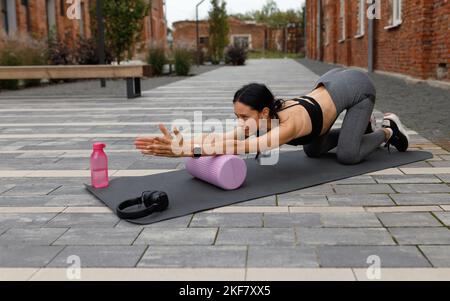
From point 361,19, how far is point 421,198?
57.1 ft

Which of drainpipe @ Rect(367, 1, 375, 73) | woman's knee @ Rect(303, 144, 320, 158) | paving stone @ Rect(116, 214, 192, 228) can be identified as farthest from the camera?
drainpipe @ Rect(367, 1, 375, 73)

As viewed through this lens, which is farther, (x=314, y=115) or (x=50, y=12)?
(x=50, y=12)

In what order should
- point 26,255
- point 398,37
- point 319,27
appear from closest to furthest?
point 26,255
point 398,37
point 319,27

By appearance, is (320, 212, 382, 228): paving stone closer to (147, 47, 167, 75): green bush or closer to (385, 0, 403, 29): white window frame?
(385, 0, 403, 29): white window frame

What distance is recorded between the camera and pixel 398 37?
1484cm

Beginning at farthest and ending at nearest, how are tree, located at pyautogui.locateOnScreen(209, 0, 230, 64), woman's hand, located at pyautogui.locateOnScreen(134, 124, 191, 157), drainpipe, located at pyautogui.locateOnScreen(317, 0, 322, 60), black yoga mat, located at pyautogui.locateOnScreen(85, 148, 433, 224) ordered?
tree, located at pyautogui.locateOnScreen(209, 0, 230, 64), drainpipe, located at pyautogui.locateOnScreen(317, 0, 322, 60), black yoga mat, located at pyautogui.locateOnScreen(85, 148, 433, 224), woman's hand, located at pyautogui.locateOnScreen(134, 124, 191, 157)

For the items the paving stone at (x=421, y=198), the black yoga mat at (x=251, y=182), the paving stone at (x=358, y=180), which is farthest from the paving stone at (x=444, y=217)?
the black yoga mat at (x=251, y=182)

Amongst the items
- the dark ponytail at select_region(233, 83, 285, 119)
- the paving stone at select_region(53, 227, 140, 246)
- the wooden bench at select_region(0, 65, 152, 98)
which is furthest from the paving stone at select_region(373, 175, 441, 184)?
the wooden bench at select_region(0, 65, 152, 98)

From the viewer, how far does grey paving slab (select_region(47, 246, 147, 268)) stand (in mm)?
2727

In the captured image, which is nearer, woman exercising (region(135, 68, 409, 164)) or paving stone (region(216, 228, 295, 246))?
paving stone (region(216, 228, 295, 246))

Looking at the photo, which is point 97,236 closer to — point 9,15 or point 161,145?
point 161,145

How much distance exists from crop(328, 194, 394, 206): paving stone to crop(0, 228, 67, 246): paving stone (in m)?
1.83

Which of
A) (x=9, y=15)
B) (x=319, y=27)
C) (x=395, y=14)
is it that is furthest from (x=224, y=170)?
(x=319, y=27)
